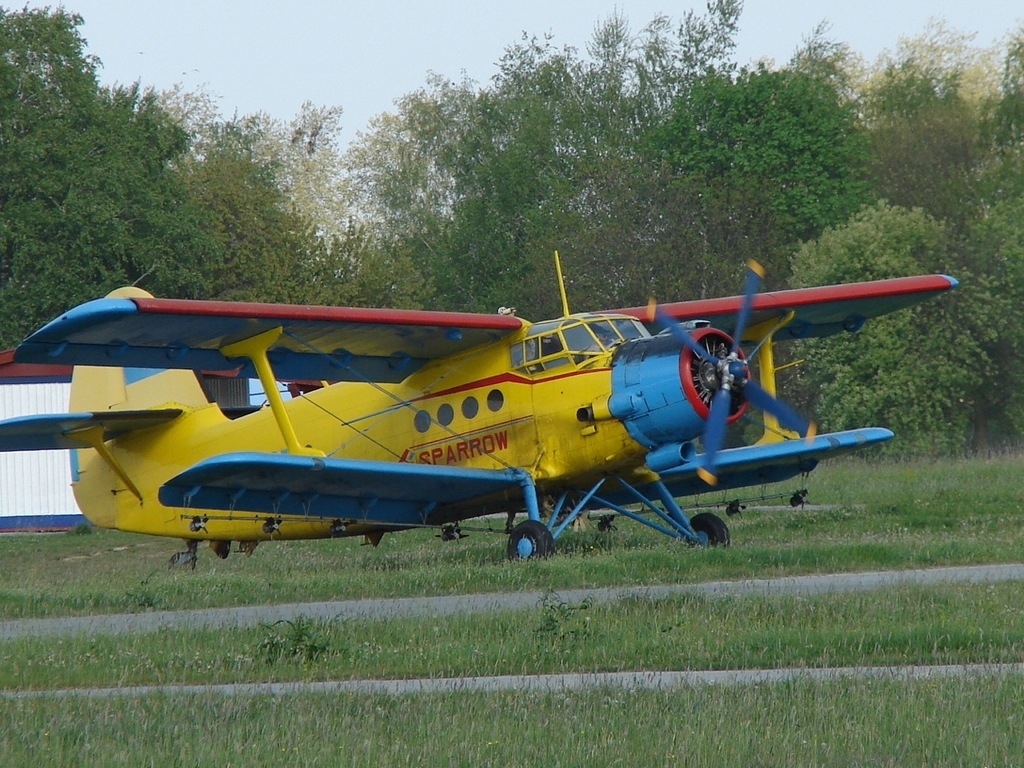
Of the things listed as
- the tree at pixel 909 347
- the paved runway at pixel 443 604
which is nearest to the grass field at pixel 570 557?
the paved runway at pixel 443 604

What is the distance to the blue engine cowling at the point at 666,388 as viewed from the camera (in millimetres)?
14531

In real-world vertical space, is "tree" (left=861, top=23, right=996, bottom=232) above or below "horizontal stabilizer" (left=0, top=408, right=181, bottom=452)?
above

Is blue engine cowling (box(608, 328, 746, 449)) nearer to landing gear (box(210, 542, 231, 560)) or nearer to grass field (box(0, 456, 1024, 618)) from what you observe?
grass field (box(0, 456, 1024, 618))

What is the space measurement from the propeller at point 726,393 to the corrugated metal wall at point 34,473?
20.5m

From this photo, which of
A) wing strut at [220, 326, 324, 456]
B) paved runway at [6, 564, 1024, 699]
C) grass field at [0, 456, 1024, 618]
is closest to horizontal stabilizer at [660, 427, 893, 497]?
grass field at [0, 456, 1024, 618]

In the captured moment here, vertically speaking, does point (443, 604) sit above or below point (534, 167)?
below

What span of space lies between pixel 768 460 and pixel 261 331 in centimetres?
648

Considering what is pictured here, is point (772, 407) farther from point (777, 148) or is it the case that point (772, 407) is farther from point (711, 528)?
point (777, 148)

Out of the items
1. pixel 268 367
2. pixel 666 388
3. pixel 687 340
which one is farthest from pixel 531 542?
pixel 268 367

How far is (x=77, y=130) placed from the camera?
48844 mm

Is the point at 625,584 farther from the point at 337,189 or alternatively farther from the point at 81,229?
the point at 337,189

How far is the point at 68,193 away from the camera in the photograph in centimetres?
4684

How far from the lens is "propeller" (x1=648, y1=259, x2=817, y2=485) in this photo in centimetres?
1426

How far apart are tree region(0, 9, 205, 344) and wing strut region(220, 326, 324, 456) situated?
32946mm
